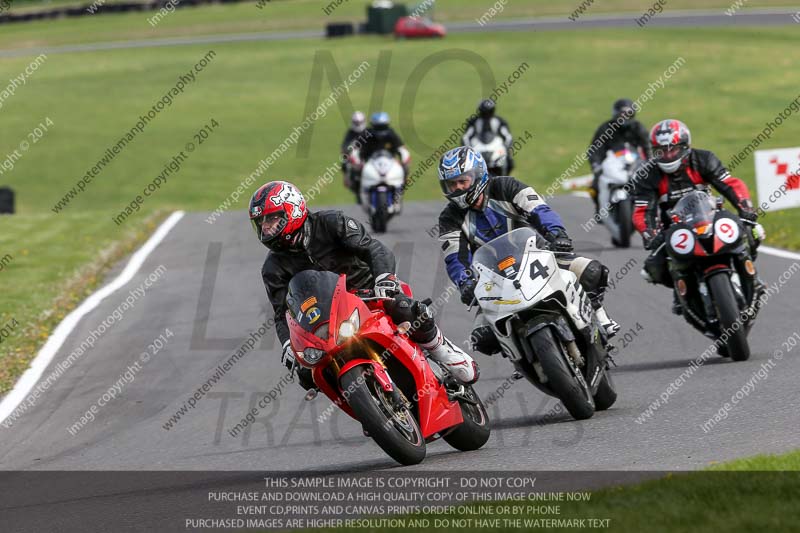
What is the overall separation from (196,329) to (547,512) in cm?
823

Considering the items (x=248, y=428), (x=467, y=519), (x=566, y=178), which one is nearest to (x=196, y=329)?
(x=248, y=428)

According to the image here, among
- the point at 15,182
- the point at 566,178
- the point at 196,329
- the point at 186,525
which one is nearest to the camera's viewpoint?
the point at 186,525

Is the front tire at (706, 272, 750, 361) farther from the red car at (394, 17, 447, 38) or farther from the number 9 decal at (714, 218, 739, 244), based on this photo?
the red car at (394, 17, 447, 38)

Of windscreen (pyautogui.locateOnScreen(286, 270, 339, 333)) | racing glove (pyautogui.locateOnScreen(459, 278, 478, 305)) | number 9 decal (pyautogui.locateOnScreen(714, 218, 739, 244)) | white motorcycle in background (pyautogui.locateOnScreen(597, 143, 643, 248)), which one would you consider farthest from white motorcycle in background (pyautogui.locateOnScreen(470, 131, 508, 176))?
windscreen (pyautogui.locateOnScreen(286, 270, 339, 333))

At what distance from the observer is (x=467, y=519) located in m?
6.02

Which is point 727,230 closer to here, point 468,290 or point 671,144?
point 671,144

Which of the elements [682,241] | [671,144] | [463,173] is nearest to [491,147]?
[671,144]

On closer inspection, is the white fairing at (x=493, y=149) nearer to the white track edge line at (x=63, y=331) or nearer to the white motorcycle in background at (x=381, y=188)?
the white motorcycle in background at (x=381, y=188)

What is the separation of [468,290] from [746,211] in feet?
10.4

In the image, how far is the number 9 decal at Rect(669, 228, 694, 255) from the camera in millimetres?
10141

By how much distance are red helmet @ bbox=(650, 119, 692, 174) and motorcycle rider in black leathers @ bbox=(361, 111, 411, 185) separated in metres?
10.8

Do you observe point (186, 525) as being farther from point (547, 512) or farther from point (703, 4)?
point (703, 4)

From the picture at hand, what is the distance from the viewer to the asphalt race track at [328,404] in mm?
7688

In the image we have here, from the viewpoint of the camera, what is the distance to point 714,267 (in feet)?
33.6
